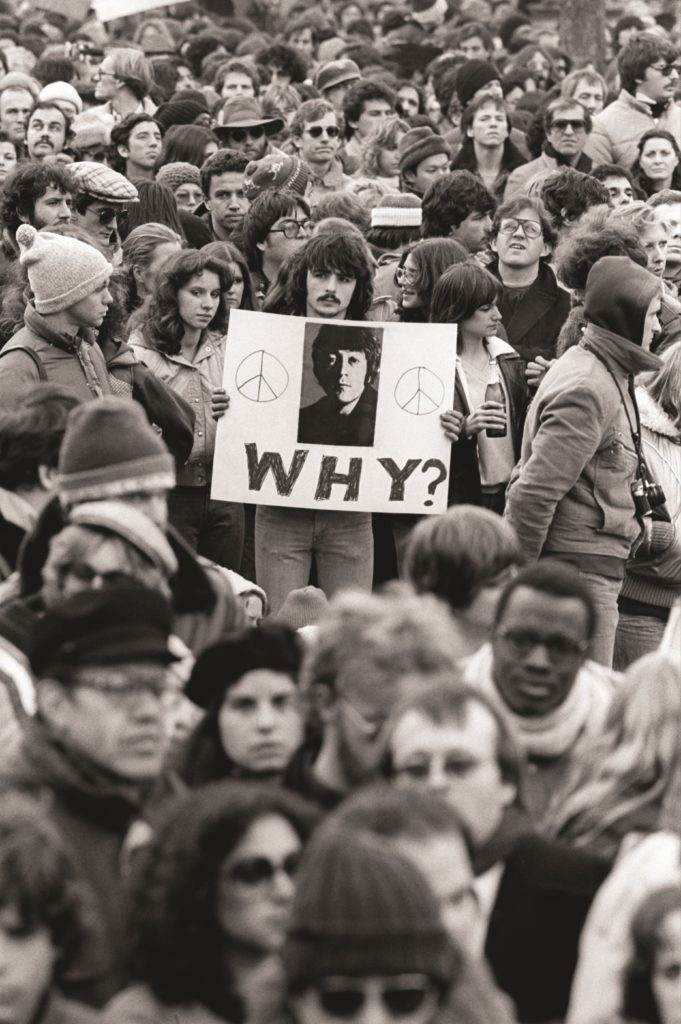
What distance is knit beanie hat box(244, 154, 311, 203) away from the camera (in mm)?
8969

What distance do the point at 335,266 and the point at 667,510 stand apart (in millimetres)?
1439

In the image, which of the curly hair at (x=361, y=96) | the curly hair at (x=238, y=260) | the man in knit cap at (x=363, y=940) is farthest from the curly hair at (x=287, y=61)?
the man in knit cap at (x=363, y=940)

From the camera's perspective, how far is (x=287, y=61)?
15.0 m

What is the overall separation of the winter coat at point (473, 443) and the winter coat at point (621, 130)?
4532 mm

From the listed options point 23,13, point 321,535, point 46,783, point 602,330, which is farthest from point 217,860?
point 23,13

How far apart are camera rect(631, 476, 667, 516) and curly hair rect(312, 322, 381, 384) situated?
1.14m

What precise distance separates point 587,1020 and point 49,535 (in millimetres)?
1831

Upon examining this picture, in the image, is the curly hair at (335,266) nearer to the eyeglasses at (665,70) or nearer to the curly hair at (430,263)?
the curly hair at (430,263)

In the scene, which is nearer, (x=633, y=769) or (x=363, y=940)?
(x=363, y=940)

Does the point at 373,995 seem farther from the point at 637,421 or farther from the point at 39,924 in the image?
the point at 637,421

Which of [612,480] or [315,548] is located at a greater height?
[612,480]

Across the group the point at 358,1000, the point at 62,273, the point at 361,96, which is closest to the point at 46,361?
the point at 62,273

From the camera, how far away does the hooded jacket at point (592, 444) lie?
6504mm

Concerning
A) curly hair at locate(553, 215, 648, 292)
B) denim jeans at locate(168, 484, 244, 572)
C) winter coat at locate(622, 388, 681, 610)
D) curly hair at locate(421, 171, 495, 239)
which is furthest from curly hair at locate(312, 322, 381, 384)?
curly hair at locate(421, 171, 495, 239)
